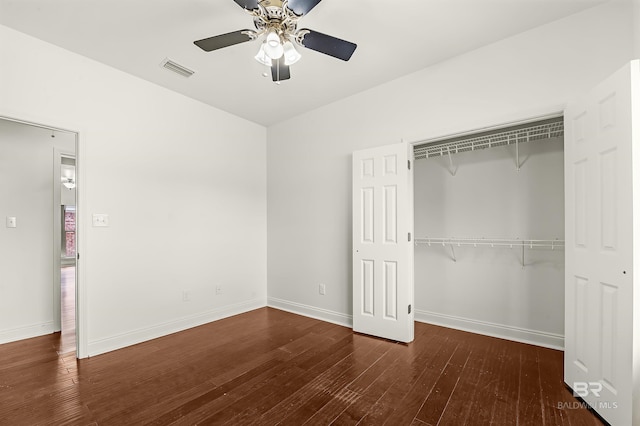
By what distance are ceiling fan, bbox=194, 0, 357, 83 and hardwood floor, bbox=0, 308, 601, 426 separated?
2370mm

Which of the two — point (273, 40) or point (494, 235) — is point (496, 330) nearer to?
point (494, 235)

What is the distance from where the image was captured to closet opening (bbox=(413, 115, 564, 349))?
2.74 meters

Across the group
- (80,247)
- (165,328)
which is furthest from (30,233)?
(165,328)

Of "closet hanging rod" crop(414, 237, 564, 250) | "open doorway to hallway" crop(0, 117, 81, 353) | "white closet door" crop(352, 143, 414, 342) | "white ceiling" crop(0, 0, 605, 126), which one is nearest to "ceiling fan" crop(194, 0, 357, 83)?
"white ceiling" crop(0, 0, 605, 126)

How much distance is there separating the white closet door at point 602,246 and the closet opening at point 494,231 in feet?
2.27

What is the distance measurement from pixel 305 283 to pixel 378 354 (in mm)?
1509

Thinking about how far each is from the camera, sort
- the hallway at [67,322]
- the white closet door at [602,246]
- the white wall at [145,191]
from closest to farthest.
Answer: the white closet door at [602,246] → the white wall at [145,191] → the hallway at [67,322]

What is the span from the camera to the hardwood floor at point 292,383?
1.79m

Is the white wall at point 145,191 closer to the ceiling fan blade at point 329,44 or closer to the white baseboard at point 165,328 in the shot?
the white baseboard at point 165,328

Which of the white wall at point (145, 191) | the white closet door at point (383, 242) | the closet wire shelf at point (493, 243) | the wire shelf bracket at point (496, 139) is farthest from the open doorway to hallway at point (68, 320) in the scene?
the wire shelf bracket at point (496, 139)

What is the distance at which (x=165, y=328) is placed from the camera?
3195mm

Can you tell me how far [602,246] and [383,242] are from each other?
1689 mm

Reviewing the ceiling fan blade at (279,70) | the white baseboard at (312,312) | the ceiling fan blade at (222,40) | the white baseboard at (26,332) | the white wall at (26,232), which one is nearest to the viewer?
the ceiling fan blade at (222,40)

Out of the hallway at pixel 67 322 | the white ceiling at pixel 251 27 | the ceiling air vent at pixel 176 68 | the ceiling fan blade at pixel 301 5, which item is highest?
the white ceiling at pixel 251 27
